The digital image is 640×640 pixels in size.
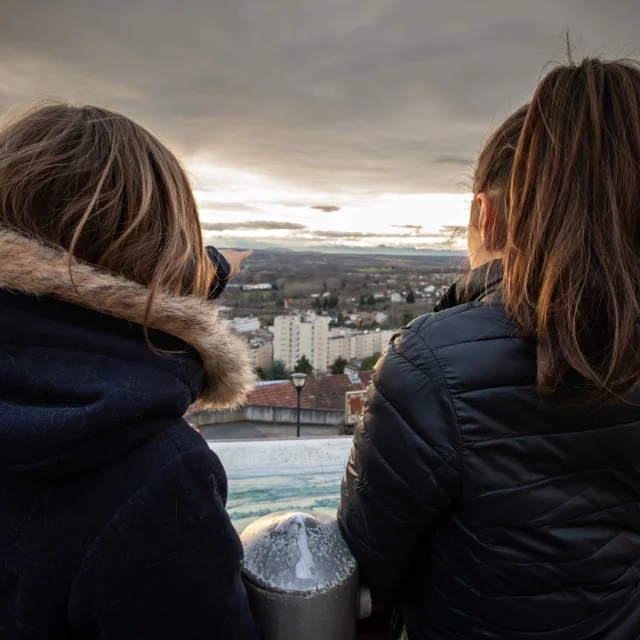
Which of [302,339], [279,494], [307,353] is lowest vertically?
[307,353]

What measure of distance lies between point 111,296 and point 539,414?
0.47 metres

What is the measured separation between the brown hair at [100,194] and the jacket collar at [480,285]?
0.35 metres

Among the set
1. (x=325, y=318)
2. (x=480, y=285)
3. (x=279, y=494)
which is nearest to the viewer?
(x=480, y=285)

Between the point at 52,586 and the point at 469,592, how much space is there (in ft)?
1.45

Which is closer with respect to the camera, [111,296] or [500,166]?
[111,296]

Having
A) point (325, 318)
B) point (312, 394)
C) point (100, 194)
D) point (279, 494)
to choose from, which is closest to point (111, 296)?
point (100, 194)

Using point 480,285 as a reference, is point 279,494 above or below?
below

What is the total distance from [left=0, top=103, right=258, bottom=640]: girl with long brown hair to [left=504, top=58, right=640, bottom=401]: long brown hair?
37 centimetres

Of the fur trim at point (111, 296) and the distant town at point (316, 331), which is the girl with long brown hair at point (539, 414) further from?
the distant town at point (316, 331)

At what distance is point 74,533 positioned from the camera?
44cm

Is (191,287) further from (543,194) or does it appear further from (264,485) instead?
(264,485)

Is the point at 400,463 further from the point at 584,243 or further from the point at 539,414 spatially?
the point at 584,243

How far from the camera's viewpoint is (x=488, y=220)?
2.09ft

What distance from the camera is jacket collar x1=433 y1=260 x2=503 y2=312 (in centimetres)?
57
